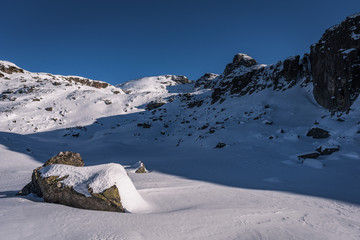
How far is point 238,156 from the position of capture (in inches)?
398

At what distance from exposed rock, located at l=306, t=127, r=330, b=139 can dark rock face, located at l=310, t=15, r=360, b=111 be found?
7.67ft

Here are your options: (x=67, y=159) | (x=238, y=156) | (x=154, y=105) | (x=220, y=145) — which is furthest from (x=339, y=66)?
(x=154, y=105)

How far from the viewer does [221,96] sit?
2427 cm

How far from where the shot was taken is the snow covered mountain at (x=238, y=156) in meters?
3.08

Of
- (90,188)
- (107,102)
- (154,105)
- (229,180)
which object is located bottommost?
(229,180)

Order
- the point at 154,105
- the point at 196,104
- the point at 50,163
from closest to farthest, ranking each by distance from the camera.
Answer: the point at 50,163 → the point at 196,104 → the point at 154,105

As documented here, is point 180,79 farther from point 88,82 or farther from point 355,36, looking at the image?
point 355,36

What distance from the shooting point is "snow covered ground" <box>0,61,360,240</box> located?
291 cm

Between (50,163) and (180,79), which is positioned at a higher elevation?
(180,79)

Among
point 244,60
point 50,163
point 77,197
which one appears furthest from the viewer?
point 244,60

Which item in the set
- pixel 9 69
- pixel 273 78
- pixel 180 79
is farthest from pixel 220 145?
pixel 180 79

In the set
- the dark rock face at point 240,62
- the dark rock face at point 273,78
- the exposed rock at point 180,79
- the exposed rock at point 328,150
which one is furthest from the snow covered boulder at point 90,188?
the exposed rock at point 180,79

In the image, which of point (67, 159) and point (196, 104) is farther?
point (196, 104)

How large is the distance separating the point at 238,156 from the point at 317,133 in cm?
461
